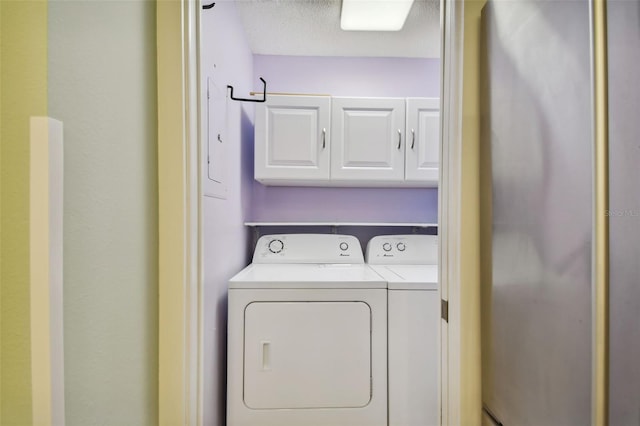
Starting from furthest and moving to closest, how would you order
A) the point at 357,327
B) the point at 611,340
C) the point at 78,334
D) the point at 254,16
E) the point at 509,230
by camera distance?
the point at 254,16
the point at 357,327
the point at 509,230
the point at 78,334
the point at 611,340

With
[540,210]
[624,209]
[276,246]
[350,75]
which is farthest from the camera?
[350,75]

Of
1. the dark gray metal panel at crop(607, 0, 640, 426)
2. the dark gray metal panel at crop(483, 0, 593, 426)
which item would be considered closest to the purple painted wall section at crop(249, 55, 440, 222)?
the dark gray metal panel at crop(483, 0, 593, 426)

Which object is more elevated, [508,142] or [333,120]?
[333,120]

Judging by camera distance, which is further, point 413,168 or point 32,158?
point 413,168

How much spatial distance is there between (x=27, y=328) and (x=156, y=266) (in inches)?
13.2

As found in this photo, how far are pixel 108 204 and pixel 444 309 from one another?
3.14 feet

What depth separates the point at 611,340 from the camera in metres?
0.49

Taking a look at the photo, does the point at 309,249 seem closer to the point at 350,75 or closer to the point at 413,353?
the point at 413,353

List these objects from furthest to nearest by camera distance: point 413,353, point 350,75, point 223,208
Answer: point 350,75
point 223,208
point 413,353

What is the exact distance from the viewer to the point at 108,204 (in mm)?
680

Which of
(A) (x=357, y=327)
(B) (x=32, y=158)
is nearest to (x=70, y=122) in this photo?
(B) (x=32, y=158)

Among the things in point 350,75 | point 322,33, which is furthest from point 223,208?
point 350,75

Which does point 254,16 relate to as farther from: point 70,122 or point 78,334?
point 78,334

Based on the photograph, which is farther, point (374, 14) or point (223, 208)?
point (374, 14)
